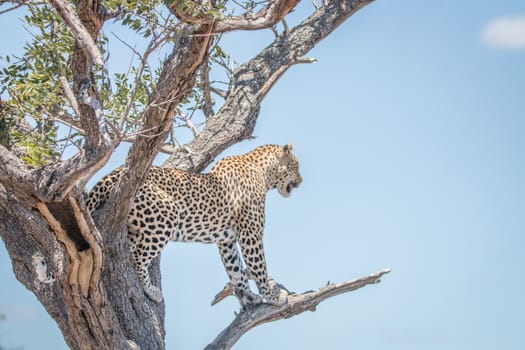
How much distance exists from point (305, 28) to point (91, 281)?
428 centimetres

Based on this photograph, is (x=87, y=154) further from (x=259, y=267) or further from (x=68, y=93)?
(x=259, y=267)

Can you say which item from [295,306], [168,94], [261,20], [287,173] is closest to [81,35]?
[168,94]

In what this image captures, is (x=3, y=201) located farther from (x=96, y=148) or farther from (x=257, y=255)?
(x=257, y=255)

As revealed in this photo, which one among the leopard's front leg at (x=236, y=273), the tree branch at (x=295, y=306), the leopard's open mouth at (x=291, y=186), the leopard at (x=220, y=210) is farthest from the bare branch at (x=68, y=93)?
the leopard's open mouth at (x=291, y=186)

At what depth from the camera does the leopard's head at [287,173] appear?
11.3 m

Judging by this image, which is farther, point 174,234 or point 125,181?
point 174,234

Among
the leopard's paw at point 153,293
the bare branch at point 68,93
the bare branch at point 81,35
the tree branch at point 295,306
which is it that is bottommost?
the tree branch at point 295,306

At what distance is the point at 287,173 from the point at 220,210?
1.76m

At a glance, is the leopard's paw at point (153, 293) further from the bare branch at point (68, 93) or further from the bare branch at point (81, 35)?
the bare branch at point (81, 35)

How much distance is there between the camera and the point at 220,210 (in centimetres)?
979

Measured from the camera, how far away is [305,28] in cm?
1043

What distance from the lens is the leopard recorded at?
855 cm

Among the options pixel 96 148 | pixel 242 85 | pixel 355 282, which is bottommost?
pixel 355 282

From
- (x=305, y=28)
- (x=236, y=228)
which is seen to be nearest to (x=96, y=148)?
(x=236, y=228)
